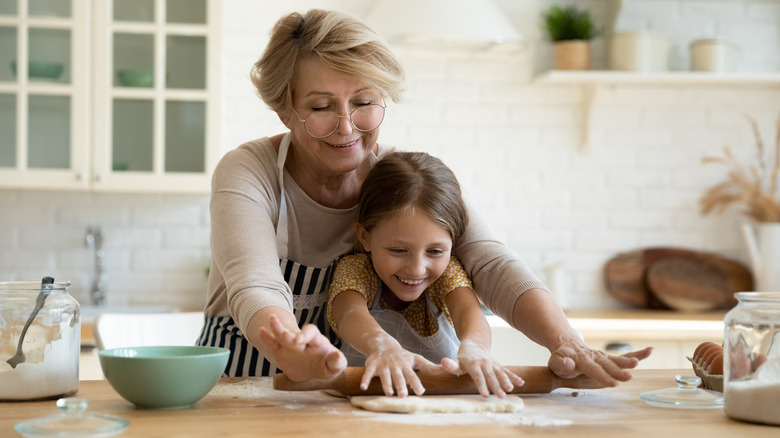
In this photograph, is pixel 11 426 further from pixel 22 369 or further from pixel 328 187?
pixel 328 187

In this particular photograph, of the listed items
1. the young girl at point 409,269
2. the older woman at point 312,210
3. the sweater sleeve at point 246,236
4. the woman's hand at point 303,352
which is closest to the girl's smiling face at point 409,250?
the young girl at point 409,269

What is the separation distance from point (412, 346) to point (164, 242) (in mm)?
2087

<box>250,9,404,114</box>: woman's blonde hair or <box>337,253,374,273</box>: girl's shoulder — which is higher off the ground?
<box>250,9,404,114</box>: woman's blonde hair

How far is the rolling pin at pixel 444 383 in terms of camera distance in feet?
3.93

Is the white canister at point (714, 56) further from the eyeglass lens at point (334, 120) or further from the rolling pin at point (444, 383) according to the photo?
the rolling pin at point (444, 383)

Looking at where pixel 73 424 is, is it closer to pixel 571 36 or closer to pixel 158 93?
pixel 158 93

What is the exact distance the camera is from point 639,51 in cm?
344

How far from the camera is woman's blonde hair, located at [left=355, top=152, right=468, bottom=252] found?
1.61 m

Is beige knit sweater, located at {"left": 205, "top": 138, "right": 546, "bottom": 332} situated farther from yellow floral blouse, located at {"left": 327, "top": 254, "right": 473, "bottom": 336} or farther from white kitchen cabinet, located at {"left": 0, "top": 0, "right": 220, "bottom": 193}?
white kitchen cabinet, located at {"left": 0, "top": 0, "right": 220, "bottom": 193}

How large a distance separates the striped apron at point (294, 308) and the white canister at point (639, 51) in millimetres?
2161

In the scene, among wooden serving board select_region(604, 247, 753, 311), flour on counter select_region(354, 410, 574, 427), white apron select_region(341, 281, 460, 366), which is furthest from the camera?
wooden serving board select_region(604, 247, 753, 311)

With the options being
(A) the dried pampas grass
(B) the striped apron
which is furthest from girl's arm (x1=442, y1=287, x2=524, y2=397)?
(A) the dried pampas grass

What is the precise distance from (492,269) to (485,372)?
0.42m

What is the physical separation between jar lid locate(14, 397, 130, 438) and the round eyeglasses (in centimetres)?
A: 71
